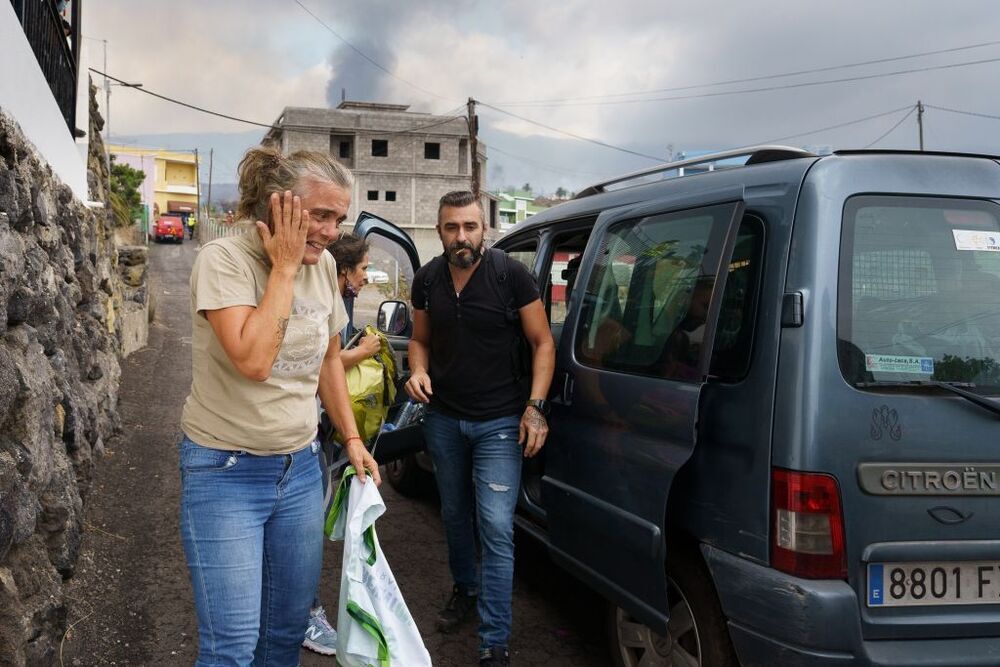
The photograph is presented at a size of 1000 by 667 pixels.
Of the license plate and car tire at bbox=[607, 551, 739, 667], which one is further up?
the license plate

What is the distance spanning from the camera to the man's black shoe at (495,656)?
10.6 feet

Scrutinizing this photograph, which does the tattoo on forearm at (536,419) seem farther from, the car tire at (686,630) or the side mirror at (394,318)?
the side mirror at (394,318)

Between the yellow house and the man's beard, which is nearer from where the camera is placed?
the man's beard

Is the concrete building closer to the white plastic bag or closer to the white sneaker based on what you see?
the white sneaker

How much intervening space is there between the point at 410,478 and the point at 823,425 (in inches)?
159

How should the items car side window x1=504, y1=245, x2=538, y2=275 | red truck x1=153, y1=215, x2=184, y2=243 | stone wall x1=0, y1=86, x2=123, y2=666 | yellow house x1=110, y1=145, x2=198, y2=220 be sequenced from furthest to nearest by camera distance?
yellow house x1=110, y1=145, x2=198, y2=220, red truck x1=153, y1=215, x2=184, y2=243, car side window x1=504, y1=245, x2=538, y2=275, stone wall x1=0, y1=86, x2=123, y2=666

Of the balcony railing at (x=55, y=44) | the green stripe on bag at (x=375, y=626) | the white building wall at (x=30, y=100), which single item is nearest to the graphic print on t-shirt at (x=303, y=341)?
the green stripe on bag at (x=375, y=626)

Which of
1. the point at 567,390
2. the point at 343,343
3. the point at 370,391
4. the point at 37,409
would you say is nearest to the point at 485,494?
the point at 567,390

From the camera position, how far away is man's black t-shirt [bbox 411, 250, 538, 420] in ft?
11.3

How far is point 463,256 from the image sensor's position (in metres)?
3.45

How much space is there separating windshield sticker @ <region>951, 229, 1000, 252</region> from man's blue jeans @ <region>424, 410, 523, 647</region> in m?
1.84

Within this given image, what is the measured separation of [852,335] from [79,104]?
9191mm

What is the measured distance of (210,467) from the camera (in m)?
2.12

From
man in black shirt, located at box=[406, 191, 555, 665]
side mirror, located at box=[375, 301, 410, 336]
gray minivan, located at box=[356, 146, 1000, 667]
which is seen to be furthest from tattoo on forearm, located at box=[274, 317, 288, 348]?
side mirror, located at box=[375, 301, 410, 336]
